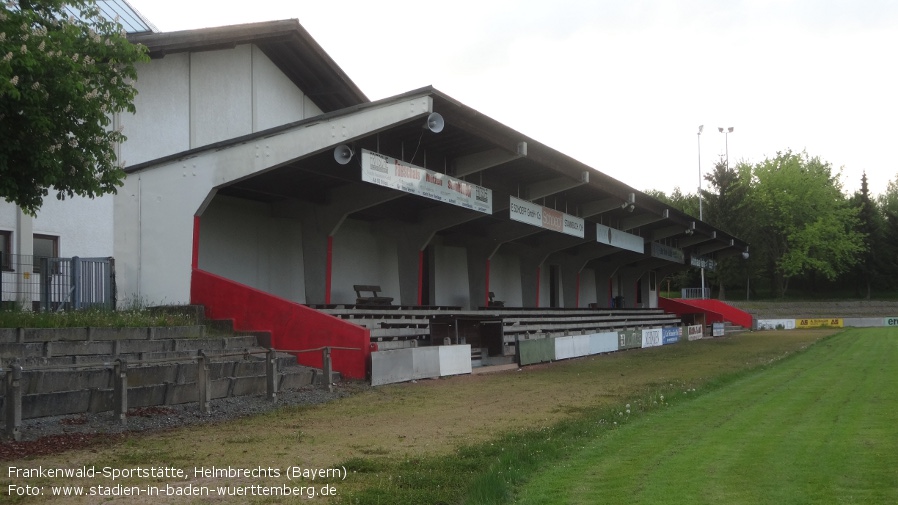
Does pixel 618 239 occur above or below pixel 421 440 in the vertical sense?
above

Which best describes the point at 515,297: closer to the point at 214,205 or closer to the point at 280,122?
the point at 280,122

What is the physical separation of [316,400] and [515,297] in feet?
94.3

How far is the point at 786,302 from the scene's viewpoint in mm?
79875

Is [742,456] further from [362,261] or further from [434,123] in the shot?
[362,261]

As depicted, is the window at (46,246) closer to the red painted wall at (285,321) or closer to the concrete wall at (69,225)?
the concrete wall at (69,225)

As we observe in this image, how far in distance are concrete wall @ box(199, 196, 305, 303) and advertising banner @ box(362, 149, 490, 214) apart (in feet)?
17.3

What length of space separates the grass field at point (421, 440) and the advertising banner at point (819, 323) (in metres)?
49.9

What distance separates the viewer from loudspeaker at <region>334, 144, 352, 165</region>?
69.7 feet

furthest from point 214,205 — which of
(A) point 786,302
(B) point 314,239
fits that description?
(A) point 786,302

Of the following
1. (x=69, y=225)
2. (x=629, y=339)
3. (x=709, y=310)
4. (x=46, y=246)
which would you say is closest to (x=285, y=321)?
(x=69, y=225)

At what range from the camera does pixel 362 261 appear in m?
30.0

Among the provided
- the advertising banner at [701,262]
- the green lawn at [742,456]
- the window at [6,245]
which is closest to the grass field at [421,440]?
the green lawn at [742,456]

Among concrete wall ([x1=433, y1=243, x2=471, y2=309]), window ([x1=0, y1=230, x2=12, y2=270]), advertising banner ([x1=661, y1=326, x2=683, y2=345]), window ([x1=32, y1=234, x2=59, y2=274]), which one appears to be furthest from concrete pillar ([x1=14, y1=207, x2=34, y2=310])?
advertising banner ([x1=661, y1=326, x2=683, y2=345])

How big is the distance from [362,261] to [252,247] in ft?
18.7
